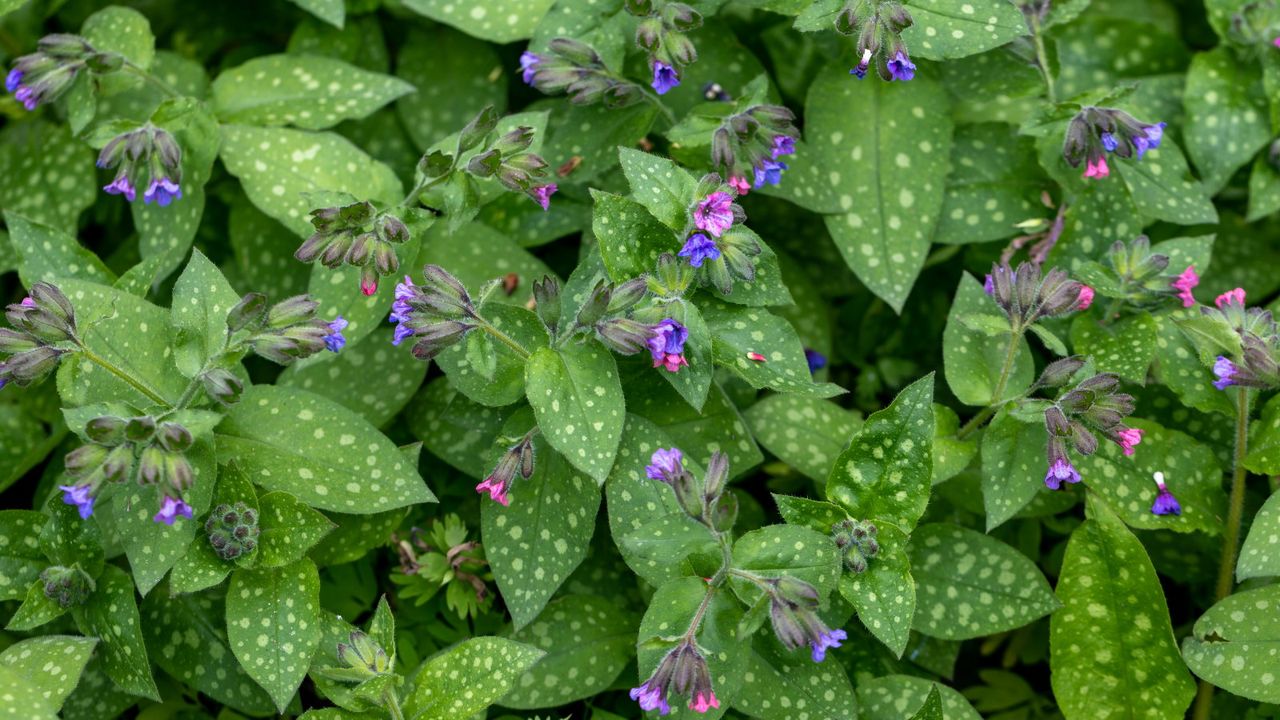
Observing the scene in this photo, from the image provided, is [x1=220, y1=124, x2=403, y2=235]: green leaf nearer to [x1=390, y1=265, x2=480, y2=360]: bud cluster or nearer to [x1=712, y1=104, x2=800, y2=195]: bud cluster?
[x1=390, y1=265, x2=480, y2=360]: bud cluster

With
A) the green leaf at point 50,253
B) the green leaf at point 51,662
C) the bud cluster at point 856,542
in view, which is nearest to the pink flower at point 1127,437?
the bud cluster at point 856,542

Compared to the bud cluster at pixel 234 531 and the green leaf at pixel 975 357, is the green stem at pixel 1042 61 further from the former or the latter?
the bud cluster at pixel 234 531

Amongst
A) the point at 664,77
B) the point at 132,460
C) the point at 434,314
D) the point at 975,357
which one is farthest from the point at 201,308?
the point at 975,357

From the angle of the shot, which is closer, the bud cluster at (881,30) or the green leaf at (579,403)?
the green leaf at (579,403)

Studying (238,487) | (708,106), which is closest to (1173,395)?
(708,106)

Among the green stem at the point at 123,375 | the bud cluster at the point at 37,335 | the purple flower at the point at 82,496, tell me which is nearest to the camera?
the purple flower at the point at 82,496
